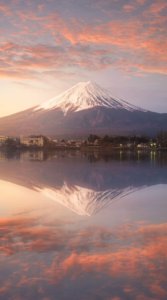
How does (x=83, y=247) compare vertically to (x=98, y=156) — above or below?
above

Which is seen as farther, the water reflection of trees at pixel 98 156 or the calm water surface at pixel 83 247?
the water reflection of trees at pixel 98 156

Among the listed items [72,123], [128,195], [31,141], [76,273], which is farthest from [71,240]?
[72,123]

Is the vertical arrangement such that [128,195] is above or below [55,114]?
below

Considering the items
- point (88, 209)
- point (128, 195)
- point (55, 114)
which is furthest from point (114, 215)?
point (55, 114)

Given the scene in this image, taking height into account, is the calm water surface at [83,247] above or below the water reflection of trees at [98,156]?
above

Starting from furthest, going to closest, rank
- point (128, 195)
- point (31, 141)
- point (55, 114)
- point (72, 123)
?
point (55, 114)
point (72, 123)
point (31, 141)
point (128, 195)

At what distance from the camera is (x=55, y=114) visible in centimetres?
13388

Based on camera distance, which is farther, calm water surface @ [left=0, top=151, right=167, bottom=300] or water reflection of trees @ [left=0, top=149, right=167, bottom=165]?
water reflection of trees @ [left=0, top=149, right=167, bottom=165]

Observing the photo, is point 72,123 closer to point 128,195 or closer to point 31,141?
point 31,141

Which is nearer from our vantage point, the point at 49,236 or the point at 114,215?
the point at 49,236

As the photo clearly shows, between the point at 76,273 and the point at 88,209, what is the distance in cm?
304

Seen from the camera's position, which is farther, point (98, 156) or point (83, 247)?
point (98, 156)

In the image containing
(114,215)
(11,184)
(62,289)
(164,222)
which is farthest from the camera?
(11,184)

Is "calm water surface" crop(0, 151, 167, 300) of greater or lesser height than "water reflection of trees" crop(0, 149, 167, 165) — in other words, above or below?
above
